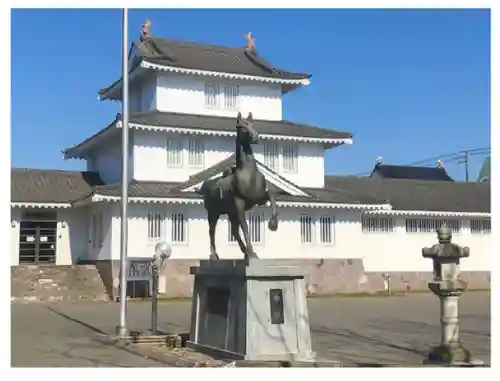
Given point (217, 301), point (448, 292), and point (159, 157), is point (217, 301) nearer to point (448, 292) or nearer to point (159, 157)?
point (448, 292)

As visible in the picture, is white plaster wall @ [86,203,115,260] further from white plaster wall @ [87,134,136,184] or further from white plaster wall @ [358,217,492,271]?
white plaster wall @ [358,217,492,271]

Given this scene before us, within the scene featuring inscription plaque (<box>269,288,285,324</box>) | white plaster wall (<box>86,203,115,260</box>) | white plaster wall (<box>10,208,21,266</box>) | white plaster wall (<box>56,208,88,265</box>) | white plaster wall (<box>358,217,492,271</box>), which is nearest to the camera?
inscription plaque (<box>269,288,285,324</box>)

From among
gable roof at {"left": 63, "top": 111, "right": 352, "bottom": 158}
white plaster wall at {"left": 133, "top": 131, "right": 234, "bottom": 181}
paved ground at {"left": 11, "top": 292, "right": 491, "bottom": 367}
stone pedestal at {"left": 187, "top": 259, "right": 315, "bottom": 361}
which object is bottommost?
paved ground at {"left": 11, "top": 292, "right": 491, "bottom": 367}

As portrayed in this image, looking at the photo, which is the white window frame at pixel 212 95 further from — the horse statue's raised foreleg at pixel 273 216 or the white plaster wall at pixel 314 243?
the horse statue's raised foreleg at pixel 273 216

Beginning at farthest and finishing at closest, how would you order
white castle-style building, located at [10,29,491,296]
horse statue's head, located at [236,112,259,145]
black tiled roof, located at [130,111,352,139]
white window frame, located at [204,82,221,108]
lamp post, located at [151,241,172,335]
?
1. white window frame, located at [204,82,221,108]
2. black tiled roof, located at [130,111,352,139]
3. white castle-style building, located at [10,29,491,296]
4. lamp post, located at [151,241,172,335]
5. horse statue's head, located at [236,112,259,145]

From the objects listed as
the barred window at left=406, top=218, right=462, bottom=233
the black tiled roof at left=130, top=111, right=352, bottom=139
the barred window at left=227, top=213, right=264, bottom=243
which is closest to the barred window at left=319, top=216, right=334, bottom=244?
the barred window at left=227, top=213, right=264, bottom=243

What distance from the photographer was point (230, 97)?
108 feet

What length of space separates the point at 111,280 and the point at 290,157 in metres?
9.98

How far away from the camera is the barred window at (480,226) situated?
36966 millimetres

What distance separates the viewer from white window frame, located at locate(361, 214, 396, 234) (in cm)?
3419

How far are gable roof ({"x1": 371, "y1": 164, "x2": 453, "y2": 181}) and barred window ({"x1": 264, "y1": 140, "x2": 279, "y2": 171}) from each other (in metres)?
17.1

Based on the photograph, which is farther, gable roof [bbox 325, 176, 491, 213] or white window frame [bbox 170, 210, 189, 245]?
gable roof [bbox 325, 176, 491, 213]

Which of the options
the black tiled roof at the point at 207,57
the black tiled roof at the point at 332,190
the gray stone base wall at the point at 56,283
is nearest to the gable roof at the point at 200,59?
the black tiled roof at the point at 207,57

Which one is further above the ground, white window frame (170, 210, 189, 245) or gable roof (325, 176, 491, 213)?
gable roof (325, 176, 491, 213)
